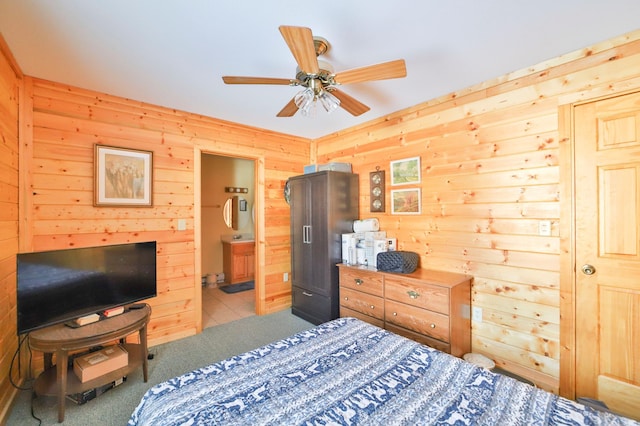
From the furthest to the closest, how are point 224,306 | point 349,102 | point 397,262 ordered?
point 224,306 → point 397,262 → point 349,102

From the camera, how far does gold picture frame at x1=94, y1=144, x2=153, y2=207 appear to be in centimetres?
256

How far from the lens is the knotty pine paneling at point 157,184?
237 centimetres

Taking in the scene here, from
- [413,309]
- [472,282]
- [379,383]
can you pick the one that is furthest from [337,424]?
[472,282]

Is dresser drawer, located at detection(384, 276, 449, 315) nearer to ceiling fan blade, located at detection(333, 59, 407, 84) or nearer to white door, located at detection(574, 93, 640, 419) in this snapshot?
white door, located at detection(574, 93, 640, 419)

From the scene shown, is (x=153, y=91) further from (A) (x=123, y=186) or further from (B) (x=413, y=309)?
(B) (x=413, y=309)

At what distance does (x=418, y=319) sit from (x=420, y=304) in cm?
13

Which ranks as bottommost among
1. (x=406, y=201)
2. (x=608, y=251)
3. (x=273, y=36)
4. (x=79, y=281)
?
(x=79, y=281)

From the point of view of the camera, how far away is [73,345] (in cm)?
185

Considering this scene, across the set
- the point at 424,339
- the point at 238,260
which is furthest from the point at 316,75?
the point at 238,260

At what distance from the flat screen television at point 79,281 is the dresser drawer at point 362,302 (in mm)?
1889

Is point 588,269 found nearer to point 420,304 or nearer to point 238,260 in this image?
point 420,304

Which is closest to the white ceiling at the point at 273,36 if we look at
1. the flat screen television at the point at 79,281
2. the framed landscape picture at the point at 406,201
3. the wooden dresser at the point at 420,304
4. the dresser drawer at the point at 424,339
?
the framed landscape picture at the point at 406,201

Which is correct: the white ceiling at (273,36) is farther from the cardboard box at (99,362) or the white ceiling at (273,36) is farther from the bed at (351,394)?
the cardboard box at (99,362)

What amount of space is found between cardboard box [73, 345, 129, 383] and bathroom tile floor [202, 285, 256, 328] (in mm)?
1173
